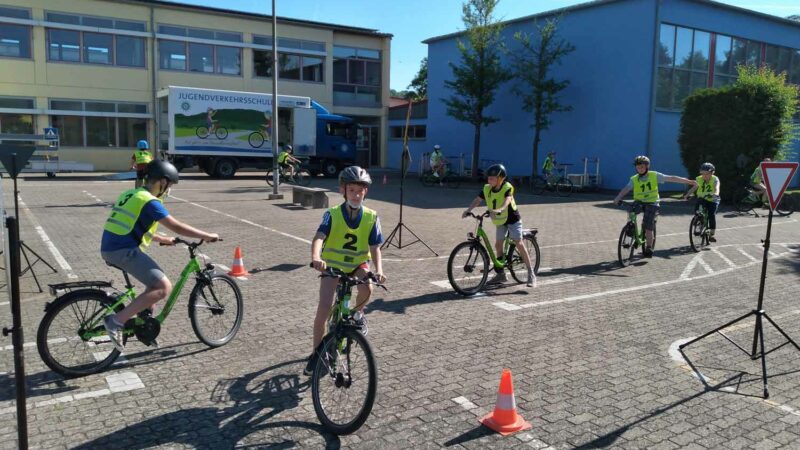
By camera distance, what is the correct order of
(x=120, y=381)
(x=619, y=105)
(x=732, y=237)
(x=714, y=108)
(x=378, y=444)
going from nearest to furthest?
(x=378, y=444)
(x=120, y=381)
(x=732, y=237)
(x=714, y=108)
(x=619, y=105)

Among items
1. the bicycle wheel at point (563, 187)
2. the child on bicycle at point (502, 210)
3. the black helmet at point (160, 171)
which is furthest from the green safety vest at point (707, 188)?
the bicycle wheel at point (563, 187)

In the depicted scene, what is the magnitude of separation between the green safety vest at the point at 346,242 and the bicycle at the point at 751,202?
62.0 feet

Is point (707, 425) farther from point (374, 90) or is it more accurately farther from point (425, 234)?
point (374, 90)

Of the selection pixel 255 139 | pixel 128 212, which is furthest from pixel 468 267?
pixel 255 139

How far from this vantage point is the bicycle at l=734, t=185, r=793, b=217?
2039 centimetres

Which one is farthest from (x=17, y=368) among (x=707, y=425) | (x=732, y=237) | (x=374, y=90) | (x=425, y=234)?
(x=374, y=90)

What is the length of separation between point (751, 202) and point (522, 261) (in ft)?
54.5

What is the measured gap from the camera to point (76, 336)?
5.01m

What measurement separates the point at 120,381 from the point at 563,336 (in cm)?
428

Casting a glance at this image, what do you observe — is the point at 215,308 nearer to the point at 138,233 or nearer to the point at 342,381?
the point at 138,233

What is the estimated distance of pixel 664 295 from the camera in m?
8.45

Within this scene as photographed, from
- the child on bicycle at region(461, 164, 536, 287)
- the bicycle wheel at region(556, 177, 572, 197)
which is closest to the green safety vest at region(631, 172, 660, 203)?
the child on bicycle at region(461, 164, 536, 287)

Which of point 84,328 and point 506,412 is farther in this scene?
point 84,328

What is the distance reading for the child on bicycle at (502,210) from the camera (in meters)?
8.25
